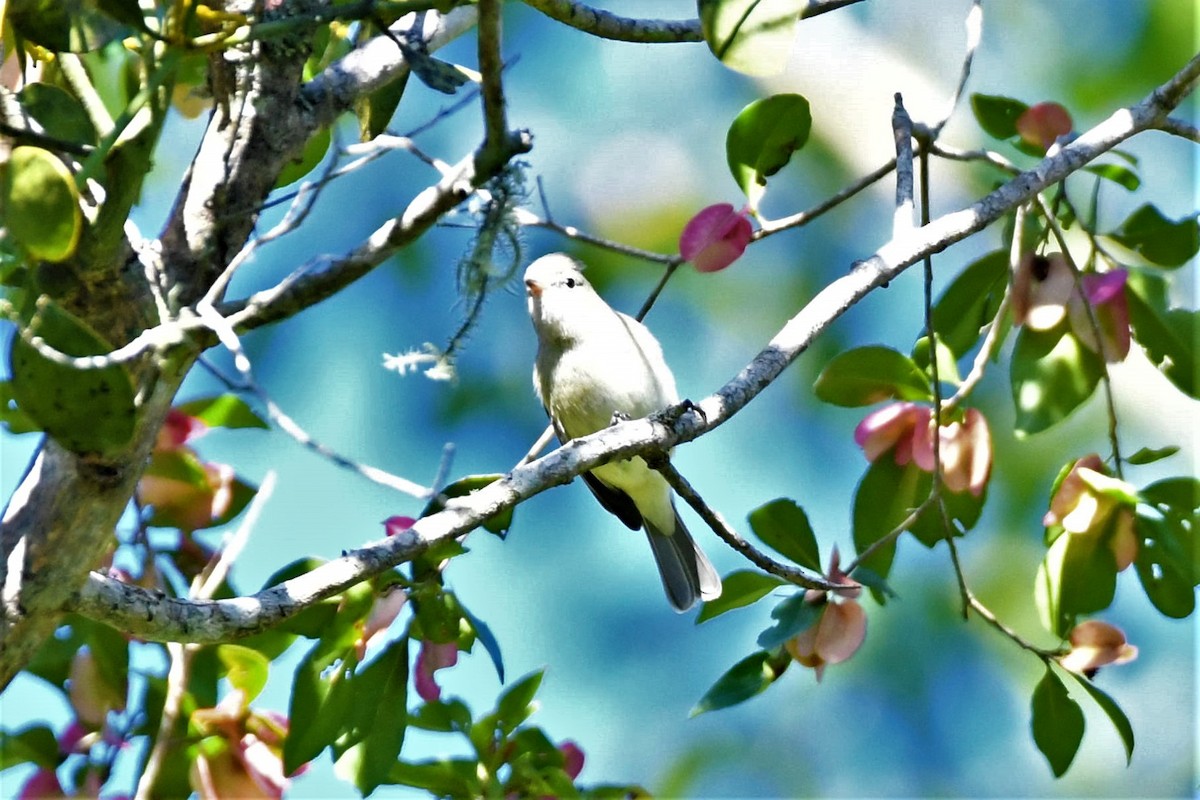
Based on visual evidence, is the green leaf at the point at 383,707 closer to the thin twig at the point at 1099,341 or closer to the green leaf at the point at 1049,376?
the green leaf at the point at 1049,376

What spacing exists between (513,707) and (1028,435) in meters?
0.98

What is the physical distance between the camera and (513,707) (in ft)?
7.45

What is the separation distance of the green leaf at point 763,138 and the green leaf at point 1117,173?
58 centimetres

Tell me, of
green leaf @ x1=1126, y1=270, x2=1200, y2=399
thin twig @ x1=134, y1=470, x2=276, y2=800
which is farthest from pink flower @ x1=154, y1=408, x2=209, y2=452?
green leaf @ x1=1126, y1=270, x2=1200, y2=399

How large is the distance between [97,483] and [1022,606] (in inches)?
160

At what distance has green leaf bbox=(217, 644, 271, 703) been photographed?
2084mm

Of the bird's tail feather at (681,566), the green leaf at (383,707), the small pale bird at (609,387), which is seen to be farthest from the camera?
the bird's tail feather at (681,566)

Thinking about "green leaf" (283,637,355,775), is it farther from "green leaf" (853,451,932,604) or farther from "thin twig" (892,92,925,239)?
"thin twig" (892,92,925,239)

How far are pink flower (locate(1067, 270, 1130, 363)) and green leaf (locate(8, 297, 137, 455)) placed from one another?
1472mm

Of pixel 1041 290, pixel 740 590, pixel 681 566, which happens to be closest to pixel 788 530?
pixel 740 590

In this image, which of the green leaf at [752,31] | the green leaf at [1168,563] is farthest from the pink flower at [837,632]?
the green leaf at [752,31]

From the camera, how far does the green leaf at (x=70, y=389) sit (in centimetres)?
137

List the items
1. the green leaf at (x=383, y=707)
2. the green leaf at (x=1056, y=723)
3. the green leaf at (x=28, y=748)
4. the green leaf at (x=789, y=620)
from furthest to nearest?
1. the green leaf at (x=28, y=748)
2. the green leaf at (x=1056, y=723)
3. the green leaf at (x=383, y=707)
4. the green leaf at (x=789, y=620)

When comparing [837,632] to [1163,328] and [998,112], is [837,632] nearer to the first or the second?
[1163,328]
